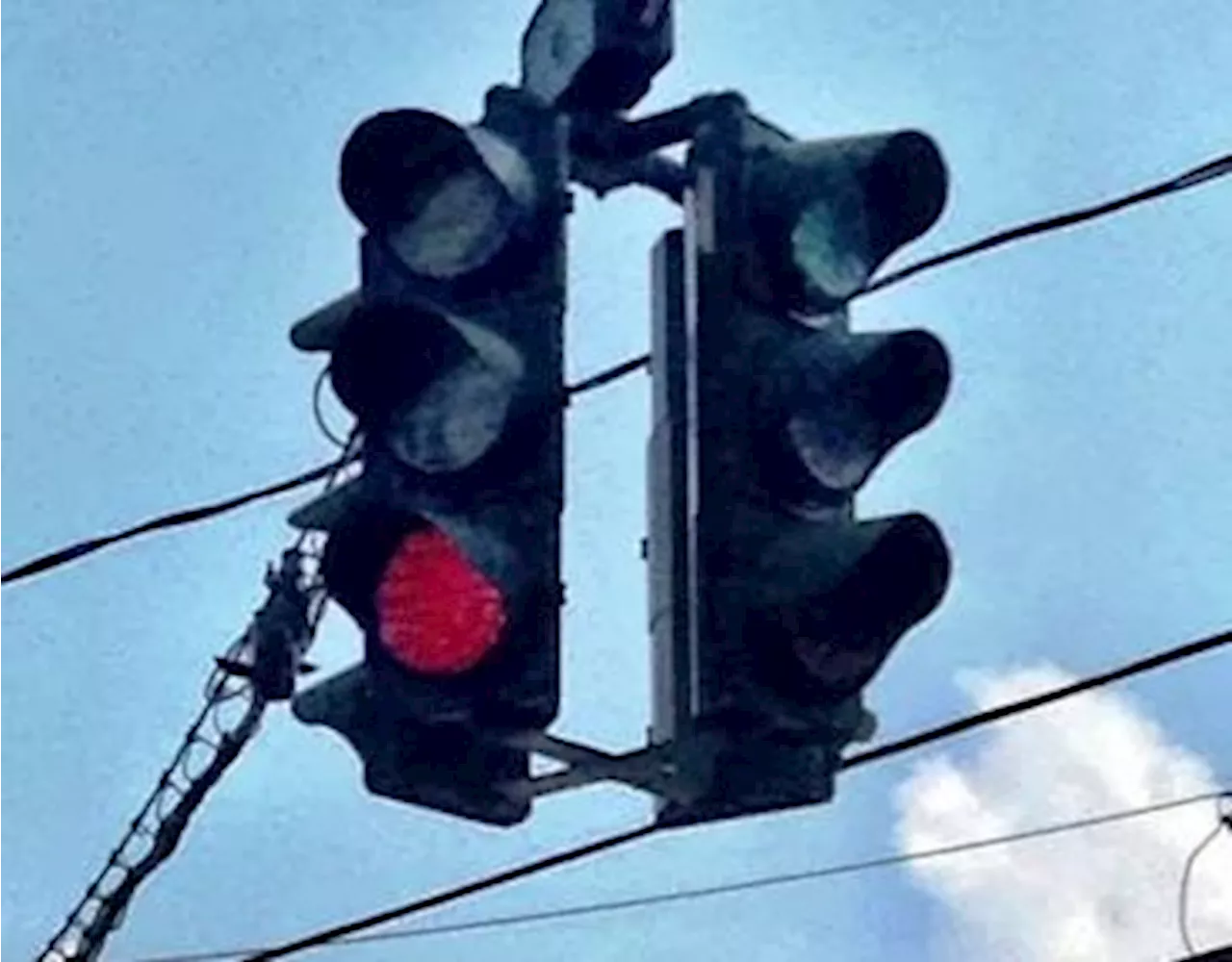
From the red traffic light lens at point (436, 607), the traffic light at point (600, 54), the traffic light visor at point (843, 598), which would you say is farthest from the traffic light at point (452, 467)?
the traffic light visor at point (843, 598)

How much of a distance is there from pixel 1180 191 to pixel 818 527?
2.82 meters

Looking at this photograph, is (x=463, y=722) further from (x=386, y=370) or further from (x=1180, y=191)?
(x=1180, y=191)

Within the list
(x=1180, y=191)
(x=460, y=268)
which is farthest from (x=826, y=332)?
(x=1180, y=191)

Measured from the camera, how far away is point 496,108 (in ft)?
17.9

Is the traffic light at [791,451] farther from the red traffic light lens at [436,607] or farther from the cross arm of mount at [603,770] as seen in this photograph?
the red traffic light lens at [436,607]

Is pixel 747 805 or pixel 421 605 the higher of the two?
pixel 421 605

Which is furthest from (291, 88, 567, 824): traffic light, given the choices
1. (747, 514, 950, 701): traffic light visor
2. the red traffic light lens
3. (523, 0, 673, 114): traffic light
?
(747, 514, 950, 701): traffic light visor

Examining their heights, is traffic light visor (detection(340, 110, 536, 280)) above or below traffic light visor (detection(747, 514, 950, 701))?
above

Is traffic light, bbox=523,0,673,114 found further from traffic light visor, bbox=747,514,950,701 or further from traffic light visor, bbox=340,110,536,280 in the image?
traffic light visor, bbox=747,514,950,701

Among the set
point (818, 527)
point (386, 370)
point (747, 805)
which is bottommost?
point (747, 805)

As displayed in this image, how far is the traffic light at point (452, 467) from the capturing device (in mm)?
5227

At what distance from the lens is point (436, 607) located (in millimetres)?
5270

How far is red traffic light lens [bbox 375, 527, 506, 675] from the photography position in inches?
205

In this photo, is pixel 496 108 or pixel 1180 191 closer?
pixel 496 108
